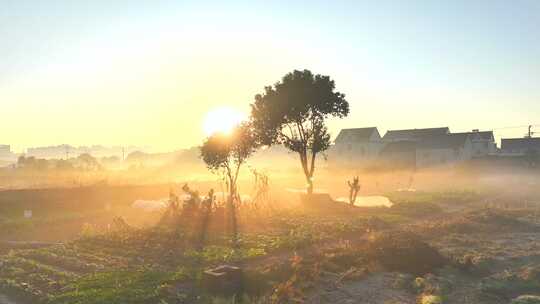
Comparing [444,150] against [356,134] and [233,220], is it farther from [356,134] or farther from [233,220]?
[233,220]

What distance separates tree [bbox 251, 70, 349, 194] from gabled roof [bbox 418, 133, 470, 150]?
47.8 metres

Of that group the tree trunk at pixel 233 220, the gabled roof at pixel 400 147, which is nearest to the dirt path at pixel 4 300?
the tree trunk at pixel 233 220

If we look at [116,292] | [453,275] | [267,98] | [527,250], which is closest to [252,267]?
[116,292]

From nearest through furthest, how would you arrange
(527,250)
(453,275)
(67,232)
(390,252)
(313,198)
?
(453,275), (390,252), (527,250), (67,232), (313,198)

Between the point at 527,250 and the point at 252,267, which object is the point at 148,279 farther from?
the point at 527,250

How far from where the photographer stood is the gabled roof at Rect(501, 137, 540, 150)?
296 feet

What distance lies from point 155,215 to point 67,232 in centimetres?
676

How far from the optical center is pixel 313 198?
38562 mm

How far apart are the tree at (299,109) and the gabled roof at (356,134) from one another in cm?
5457

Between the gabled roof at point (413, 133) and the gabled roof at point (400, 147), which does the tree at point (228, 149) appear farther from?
the gabled roof at point (413, 133)

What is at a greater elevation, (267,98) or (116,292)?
(267,98)

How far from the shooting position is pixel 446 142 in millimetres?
82312

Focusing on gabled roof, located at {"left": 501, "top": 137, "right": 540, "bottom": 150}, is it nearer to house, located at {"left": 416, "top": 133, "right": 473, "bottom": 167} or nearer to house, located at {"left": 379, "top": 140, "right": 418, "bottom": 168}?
house, located at {"left": 416, "top": 133, "right": 473, "bottom": 167}

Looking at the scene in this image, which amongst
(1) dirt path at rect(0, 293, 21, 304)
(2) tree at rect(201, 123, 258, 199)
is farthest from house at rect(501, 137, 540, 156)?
(1) dirt path at rect(0, 293, 21, 304)
